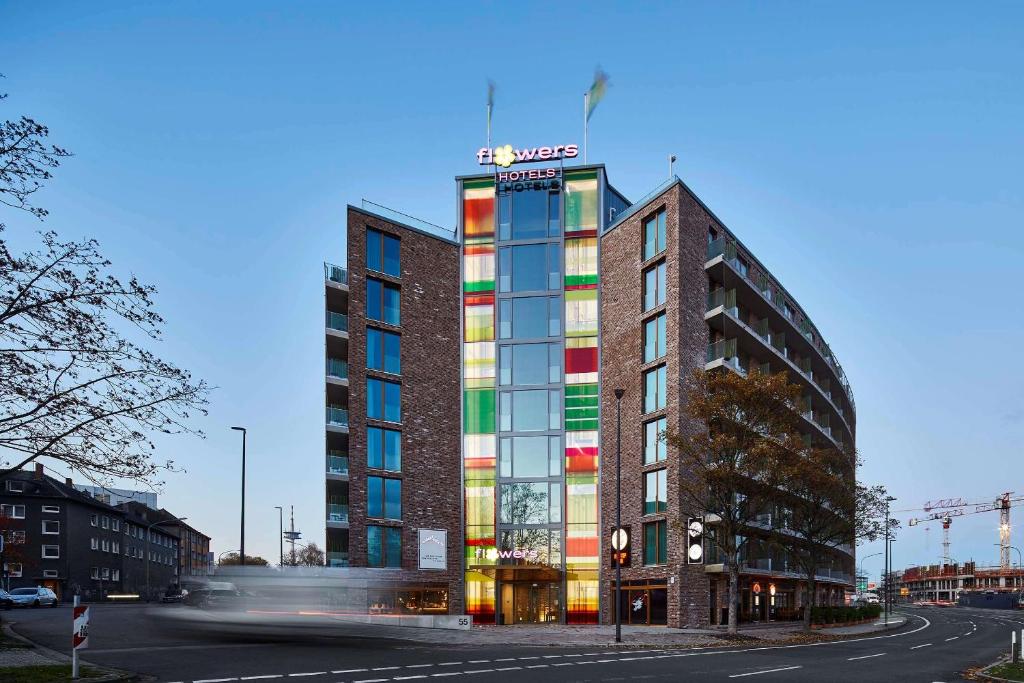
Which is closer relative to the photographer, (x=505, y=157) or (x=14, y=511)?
(x=505, y=157)

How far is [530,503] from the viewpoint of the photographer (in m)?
56.2

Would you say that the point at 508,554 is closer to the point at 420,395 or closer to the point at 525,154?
the point at 420,395

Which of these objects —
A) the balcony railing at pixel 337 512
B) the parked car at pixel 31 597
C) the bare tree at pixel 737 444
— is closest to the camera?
the bare tree at pixel 737 444

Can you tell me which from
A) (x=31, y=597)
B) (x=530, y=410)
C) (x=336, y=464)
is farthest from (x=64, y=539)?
(x=530, y=410)

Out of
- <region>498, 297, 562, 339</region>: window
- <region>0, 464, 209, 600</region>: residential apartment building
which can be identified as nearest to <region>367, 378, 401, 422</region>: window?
<region>498, 297, 562, 339</region>: window

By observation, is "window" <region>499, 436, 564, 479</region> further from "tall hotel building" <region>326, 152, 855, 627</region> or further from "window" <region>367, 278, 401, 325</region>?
"window" <region>367, 278, 401, 325</region>

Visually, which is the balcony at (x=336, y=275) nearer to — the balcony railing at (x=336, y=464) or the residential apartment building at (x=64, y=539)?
the balcony railing at (x=336, y=464)

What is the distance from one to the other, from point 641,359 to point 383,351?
51.5ft

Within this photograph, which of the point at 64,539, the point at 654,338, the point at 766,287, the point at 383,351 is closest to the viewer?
the point at 654,338

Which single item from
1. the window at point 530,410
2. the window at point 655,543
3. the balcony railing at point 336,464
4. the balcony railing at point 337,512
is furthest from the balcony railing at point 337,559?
the window at point 655,543

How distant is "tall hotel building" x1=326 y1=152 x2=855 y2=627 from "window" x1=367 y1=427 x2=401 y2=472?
10 centimetres

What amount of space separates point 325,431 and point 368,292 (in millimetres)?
8876

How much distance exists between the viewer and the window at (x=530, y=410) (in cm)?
5653

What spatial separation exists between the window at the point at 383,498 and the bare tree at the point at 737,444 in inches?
741
